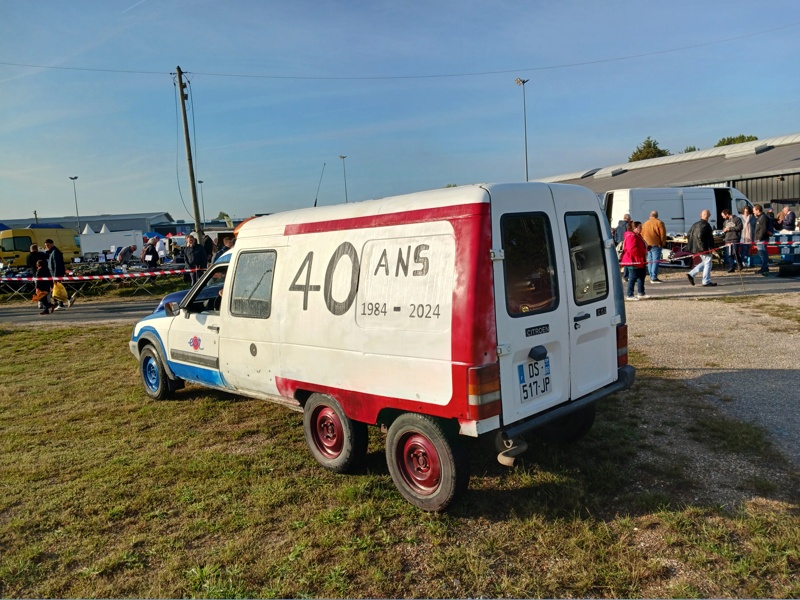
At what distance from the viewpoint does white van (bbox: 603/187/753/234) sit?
62.4ft

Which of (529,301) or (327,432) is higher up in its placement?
(529,301)

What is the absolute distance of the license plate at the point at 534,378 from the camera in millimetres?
3812

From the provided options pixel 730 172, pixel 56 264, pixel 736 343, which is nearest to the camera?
pixel 736 343

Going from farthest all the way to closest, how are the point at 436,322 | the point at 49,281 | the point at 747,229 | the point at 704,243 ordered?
the point at 49,281, the point at 747,229, the point at 704,243, the point at 436,322

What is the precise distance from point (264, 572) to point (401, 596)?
0.81 meters

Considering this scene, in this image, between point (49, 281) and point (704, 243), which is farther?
point (49, 281)

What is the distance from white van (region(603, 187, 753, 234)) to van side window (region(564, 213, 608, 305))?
51.3 ft

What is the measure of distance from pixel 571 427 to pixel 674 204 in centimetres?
1710

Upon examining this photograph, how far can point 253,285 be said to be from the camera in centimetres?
518

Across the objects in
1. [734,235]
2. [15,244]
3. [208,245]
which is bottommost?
[734,235]

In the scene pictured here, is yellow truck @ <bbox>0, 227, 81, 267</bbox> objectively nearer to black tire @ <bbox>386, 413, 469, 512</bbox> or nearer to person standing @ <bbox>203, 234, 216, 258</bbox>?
person standing @ <bbox>203, 234, 216, 258</bbox>

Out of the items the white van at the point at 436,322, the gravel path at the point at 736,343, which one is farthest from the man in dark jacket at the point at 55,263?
the gravel path at the point at 736,343

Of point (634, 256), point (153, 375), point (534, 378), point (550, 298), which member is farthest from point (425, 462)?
point (634, 256)

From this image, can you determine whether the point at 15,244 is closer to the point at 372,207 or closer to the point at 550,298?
the point at 372,207
